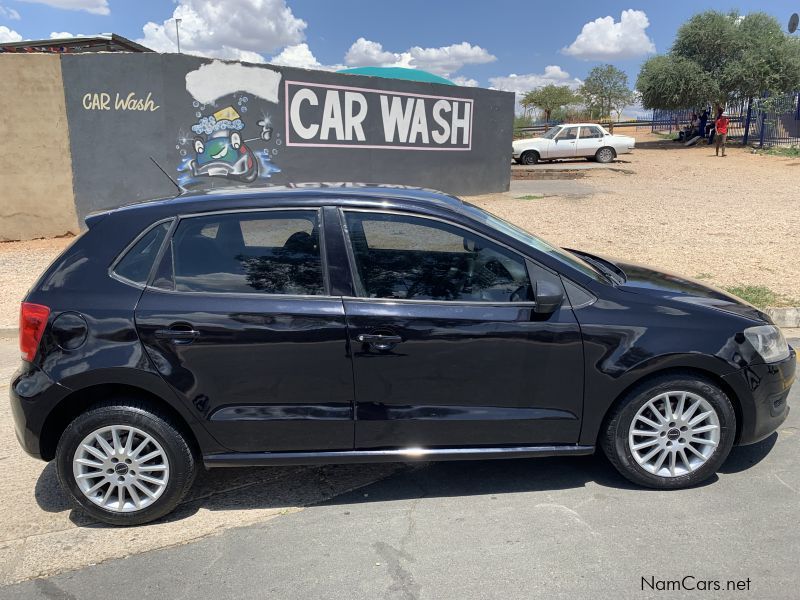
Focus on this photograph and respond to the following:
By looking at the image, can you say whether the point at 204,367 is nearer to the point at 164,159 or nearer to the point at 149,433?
the point at 149,433

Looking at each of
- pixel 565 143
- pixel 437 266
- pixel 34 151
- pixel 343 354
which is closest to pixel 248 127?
pixel 34 151

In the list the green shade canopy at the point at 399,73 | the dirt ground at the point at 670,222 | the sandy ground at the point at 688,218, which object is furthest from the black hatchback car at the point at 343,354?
the green shade canopy at the point at 399,73

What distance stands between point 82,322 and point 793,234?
36.6 feet

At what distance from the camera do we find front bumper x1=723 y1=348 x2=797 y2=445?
3.55m

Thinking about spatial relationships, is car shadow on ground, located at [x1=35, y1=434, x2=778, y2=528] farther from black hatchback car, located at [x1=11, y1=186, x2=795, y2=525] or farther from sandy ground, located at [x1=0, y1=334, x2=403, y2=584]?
black hatchback car, located at [x1=11, y1=186, x2=795, y2=525]

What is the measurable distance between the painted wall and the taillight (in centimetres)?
668

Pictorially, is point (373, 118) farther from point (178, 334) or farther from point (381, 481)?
point (178, 334)

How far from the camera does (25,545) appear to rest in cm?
332

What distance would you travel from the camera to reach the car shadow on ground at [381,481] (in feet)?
12.2

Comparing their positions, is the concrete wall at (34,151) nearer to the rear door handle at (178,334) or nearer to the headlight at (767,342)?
the rear door handle at (178,334)

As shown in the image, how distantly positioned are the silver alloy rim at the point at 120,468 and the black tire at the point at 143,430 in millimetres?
23

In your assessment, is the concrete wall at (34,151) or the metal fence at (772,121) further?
the metal fence at (772,121)

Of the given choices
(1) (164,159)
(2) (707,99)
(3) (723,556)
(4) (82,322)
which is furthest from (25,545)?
(2) (707,99)
